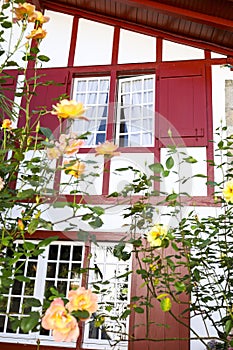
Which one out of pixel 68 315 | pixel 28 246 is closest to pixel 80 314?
pixel 68 315

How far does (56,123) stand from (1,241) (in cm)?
457

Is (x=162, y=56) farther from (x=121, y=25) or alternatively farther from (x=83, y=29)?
(x=83, y=29)

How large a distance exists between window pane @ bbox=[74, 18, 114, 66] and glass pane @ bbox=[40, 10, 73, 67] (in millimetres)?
161

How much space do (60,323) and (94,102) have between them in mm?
5218

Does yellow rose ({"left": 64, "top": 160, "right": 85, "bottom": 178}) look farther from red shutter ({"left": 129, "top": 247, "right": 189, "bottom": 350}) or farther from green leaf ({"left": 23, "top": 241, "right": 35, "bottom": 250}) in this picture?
red shutter ({"left": 129, "top": 247, "right": 189, "bottom": 350})

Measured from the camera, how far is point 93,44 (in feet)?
19.9

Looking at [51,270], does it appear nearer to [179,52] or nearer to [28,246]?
[179,52]

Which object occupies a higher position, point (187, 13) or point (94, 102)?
point (187, 13)

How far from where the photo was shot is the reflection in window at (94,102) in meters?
5.82

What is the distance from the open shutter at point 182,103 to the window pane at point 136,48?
0.30m

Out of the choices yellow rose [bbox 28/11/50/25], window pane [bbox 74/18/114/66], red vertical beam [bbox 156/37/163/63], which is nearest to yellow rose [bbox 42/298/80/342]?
yellow rose [bbox 28/11/50/25]

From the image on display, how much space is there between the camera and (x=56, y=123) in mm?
5695

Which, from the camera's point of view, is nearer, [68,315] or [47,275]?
[68,315]

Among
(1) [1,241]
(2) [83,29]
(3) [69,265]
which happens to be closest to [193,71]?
(2) [83,29]
